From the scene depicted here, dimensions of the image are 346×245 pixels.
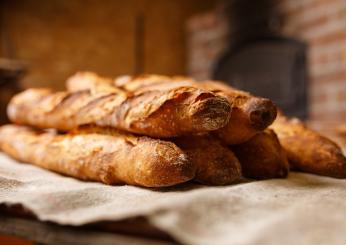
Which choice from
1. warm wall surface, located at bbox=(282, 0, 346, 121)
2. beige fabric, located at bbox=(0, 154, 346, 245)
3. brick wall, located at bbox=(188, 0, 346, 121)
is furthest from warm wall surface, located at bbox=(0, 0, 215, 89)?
beige fabric, located at bbox=(0, 154, 346, 245)

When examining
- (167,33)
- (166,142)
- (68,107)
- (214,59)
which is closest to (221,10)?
(214,59)

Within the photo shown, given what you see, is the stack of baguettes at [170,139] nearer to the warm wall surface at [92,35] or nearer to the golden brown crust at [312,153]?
the golden brown crust at [312,153]

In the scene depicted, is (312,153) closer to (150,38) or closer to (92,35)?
(92,35)

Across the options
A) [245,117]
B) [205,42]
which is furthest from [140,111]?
[205,42]

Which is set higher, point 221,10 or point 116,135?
point 221,10

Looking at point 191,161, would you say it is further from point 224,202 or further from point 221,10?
point 221,10

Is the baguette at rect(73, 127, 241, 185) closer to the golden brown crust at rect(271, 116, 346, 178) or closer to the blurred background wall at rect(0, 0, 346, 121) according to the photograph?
the golden brown crust at rect(271, 116, 346, 178)
